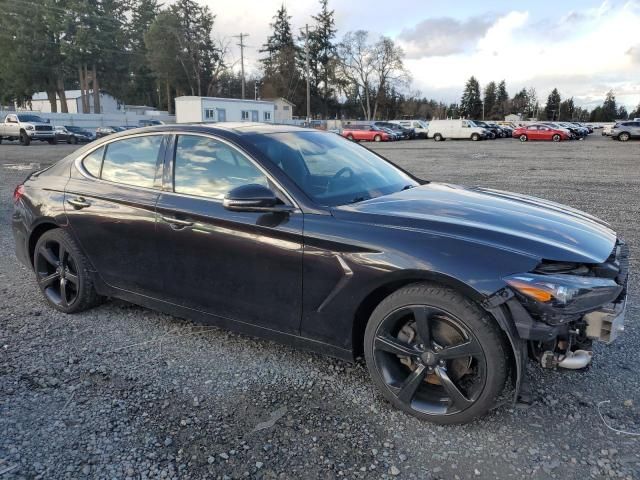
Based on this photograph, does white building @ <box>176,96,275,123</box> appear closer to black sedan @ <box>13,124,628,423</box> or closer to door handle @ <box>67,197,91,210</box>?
door handle @ <box>67,197,91,210</box>

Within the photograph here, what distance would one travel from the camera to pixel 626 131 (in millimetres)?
37344

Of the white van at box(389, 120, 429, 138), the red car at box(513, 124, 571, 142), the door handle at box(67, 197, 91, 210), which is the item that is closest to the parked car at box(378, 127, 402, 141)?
the white van at box(389, 120, 429, 138)

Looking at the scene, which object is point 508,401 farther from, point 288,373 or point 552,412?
point 288,373

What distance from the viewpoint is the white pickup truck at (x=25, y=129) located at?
31.3 m

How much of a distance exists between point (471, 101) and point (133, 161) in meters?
115

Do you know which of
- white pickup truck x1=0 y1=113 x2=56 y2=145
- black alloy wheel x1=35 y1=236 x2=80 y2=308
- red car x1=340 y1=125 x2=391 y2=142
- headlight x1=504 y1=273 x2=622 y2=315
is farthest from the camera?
red car x1=340 y1=125 x2=391 y2=142

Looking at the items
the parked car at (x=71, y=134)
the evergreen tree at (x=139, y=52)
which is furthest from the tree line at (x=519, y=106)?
the parked car at (x=71, y=134)

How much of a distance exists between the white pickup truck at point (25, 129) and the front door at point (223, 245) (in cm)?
3331

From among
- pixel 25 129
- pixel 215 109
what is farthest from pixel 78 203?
pixel 215 109

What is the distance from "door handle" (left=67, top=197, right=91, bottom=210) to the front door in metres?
0.84

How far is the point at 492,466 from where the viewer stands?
238cm

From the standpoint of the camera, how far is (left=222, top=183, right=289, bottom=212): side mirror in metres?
2.86

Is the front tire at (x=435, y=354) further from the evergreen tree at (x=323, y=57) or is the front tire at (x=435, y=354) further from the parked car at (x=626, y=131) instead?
the evergreen tree at (x=323, y=57)

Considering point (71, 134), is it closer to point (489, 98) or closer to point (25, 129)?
point (25, 129)
